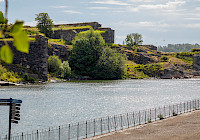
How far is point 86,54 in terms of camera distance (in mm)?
171000

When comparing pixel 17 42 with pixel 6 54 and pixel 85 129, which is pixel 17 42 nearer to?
pixel 6 54

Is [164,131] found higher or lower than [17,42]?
lower

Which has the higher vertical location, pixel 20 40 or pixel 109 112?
pixel 20 40

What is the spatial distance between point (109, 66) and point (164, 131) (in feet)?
427

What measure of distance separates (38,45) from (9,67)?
1967cm

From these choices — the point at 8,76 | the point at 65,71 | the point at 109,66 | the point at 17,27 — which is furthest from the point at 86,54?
the point at 17,27

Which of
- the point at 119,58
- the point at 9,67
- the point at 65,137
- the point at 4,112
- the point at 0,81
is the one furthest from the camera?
the point at 119,58

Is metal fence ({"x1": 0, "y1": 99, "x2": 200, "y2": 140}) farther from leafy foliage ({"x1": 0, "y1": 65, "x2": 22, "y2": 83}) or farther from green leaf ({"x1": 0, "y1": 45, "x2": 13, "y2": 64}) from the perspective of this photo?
leafy foliage ({"x1": 0, "y1": 65, "x2": 22, "y2": 83})

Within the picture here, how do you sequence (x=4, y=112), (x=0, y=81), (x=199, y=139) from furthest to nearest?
(x=0, y=81)
(x=4, y=112)
(x=199, y=139)

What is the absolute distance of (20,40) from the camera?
9.32ft

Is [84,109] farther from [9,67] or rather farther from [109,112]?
[9,67]

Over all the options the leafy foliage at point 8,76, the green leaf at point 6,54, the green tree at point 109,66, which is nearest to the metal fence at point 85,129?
the green leaf at point 6,54

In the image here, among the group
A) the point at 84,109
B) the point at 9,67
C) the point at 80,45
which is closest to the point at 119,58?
the point at 80,45

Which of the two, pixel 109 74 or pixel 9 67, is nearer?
pixel 9 67
